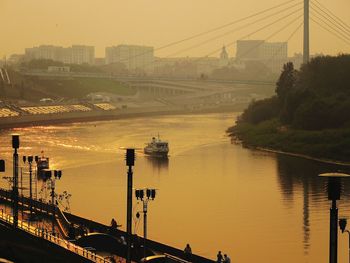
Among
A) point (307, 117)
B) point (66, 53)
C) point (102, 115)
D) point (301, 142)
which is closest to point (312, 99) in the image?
point (307, 117)

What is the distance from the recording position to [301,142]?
45.1 feet

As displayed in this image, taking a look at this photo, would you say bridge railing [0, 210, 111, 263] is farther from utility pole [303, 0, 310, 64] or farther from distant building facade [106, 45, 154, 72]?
distant building facade [106, 45, 154, 72]

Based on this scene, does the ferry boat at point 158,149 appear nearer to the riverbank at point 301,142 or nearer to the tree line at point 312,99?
the riverbank at point 301,142

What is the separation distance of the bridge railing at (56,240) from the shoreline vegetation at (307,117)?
20.4 ft

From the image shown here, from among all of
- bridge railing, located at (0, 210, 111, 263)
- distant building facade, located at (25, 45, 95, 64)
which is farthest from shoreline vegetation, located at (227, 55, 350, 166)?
distant building facade, located at (25, 45, 95, 64)

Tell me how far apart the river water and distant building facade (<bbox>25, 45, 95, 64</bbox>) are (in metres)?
35.8

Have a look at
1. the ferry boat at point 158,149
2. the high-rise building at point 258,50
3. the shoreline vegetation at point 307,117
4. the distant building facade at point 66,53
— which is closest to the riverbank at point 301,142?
the shoreline vegetation at point 307,117

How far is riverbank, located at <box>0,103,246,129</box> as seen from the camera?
2016cm

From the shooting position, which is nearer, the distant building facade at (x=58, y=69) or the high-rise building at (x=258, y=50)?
the distant building facade at (x=58, y=69)

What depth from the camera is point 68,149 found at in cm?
1402

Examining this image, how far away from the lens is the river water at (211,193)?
6.92 meters

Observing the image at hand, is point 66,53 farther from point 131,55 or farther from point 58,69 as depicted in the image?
point 58,69

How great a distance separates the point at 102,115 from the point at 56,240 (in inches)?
707

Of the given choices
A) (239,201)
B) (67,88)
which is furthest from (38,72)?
(239,201)
